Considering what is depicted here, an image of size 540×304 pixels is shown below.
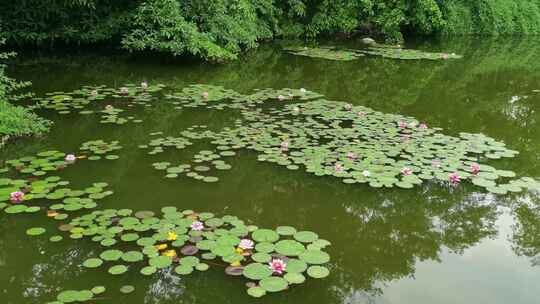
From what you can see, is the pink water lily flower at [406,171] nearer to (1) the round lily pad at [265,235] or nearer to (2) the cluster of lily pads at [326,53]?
(1) the round lily pad at [265,235]

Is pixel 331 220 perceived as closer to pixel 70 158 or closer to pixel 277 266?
pixel 277 266

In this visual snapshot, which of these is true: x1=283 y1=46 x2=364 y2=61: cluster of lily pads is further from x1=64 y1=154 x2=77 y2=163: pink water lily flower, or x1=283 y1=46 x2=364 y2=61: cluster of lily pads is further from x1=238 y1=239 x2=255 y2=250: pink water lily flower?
x1=238 y1=239 x2=255 y2=250: pink water lily flower

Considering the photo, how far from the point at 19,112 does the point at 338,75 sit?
5.08m

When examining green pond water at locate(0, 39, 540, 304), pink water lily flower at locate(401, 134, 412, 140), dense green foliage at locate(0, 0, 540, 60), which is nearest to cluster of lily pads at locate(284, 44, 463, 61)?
dense green foliage at locate(0, 0, 540, 60)

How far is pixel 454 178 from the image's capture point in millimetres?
3611

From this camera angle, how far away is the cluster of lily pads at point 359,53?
990 cm

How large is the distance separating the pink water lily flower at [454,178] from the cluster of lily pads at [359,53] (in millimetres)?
6262

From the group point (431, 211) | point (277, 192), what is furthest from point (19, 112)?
point (431, 211)

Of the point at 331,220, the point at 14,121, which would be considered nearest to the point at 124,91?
the point at 14,121

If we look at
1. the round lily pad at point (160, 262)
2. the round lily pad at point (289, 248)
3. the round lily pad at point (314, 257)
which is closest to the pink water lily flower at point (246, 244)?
the round lily pad at point (289, 248)

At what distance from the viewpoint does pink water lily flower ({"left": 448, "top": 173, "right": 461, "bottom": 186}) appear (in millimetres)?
3607

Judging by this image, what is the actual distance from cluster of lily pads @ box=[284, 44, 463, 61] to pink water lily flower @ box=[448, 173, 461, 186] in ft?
20.5

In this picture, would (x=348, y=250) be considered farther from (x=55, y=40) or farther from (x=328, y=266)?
(x=55, y=40)

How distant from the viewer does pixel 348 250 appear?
9.11ft
